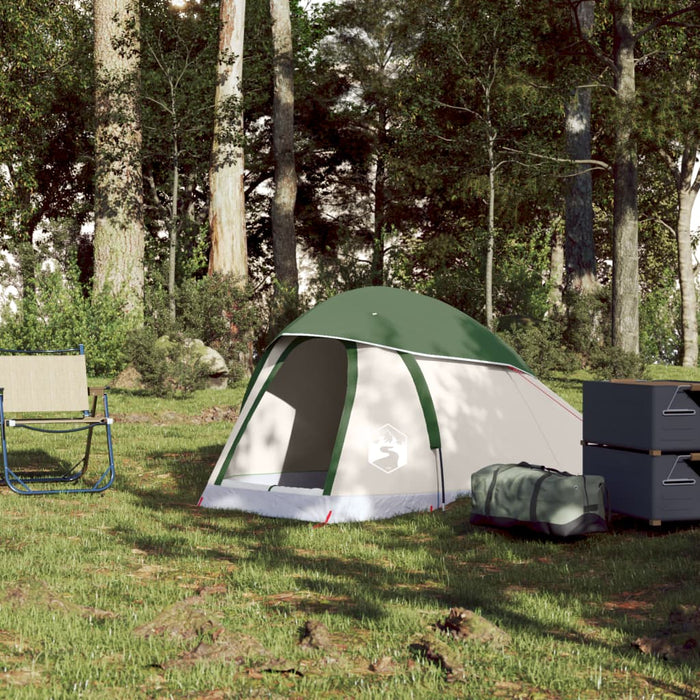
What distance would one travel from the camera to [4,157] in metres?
27.0

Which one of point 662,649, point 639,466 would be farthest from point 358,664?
point 639,466

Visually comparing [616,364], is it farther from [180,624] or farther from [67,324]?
[180,624]

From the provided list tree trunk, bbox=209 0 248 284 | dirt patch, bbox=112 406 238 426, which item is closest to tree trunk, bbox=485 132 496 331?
tree trunk, bbox=209 0 248 284

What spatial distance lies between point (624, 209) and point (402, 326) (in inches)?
470

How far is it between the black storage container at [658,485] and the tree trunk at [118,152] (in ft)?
54.4

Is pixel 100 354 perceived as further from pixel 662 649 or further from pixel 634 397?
pixel 662 649

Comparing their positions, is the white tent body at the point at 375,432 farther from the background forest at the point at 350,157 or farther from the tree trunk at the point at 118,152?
the tree trunk at the point at 118,152

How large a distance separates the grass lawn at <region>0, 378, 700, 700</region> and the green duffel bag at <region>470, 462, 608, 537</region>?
0.47 feet

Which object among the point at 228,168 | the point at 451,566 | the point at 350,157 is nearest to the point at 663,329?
the point at 350,157

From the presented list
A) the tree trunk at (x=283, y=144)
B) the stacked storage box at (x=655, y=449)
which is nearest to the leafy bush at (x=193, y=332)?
the tree trunk at (x=283, y=144)

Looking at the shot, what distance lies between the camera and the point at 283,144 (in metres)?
26.8

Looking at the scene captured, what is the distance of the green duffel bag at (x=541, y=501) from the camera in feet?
24.6

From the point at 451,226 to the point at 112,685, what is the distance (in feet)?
106

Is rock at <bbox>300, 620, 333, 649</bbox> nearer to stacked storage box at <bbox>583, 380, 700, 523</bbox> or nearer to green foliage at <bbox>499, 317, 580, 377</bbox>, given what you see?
stacked storage box at <bbox>583, 380, 700, 523</bbox>
